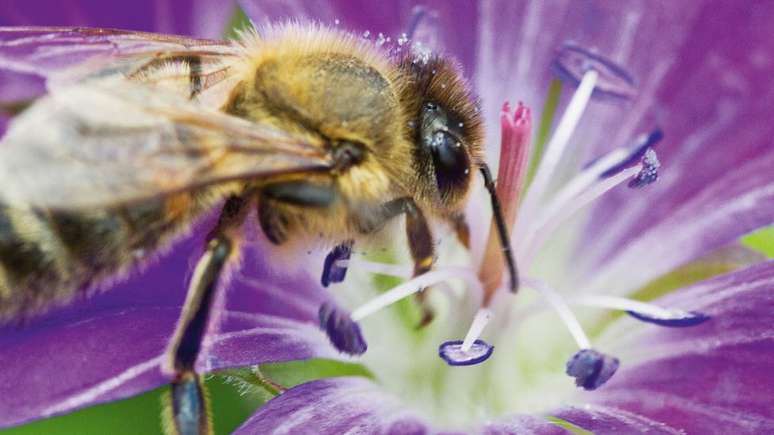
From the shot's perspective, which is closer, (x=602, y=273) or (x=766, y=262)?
(x=766, y=262)

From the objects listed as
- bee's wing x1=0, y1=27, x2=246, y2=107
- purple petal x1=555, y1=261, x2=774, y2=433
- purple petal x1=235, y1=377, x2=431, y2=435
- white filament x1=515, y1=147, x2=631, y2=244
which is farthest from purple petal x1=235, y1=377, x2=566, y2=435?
bee's wing x1=0, y1=27, x2=246, y2=107

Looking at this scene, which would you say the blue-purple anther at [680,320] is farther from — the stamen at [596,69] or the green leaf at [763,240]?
the stamen at [596,69]

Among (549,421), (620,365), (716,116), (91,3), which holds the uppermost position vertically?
(91,3)

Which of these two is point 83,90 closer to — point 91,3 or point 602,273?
point 91,3

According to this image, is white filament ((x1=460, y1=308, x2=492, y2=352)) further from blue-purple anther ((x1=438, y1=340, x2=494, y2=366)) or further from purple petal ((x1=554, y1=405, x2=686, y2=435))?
purple petal ((x1=554, y1=405, x2=686, y2=435))

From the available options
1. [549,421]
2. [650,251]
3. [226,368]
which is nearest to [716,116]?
[650,251]

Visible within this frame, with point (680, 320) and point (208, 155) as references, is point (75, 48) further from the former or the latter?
point (680, 320)
